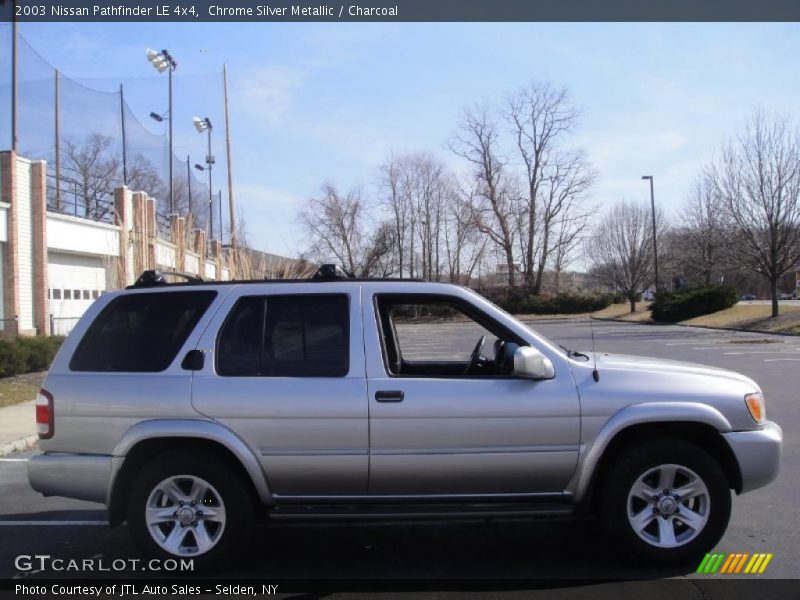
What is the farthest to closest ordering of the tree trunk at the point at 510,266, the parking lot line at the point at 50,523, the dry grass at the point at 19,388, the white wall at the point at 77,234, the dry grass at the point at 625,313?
1. the tree trunk at the point at 510,266
2. the dry grass at the point at 625,313
3. the white wall at the point at 77,234
4. the dry grass at the point at 19,388
5. the parking lot line at the point at 50,523

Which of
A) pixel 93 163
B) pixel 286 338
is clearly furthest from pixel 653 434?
pixel 93 163

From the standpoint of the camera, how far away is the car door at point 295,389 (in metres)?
4.36

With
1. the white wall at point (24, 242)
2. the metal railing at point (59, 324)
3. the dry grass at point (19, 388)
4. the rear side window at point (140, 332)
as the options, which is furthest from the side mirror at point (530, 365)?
the metal railing at point (59, 324)

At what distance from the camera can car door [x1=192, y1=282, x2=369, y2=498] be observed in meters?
4.36

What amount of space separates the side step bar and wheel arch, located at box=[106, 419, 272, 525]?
0.27 metres

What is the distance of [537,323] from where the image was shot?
4850 centimetres

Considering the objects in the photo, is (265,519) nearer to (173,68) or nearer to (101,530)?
(101,530)

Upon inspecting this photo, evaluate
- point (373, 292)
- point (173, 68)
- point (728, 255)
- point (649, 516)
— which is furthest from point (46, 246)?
point (728, 255)

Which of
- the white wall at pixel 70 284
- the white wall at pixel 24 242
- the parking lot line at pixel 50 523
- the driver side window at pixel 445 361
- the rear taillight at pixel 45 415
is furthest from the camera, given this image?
the white wall at pixel 70 284

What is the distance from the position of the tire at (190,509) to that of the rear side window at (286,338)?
2.13 feet

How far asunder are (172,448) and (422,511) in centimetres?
169

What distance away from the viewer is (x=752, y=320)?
34.6 meters

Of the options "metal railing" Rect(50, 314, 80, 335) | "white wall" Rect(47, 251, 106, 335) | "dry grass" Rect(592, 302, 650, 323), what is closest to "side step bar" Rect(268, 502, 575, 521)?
"white wall" Rect(47, 251, 106, 335)

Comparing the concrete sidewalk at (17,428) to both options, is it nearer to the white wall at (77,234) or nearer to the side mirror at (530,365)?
the side mirror at (530,365)
